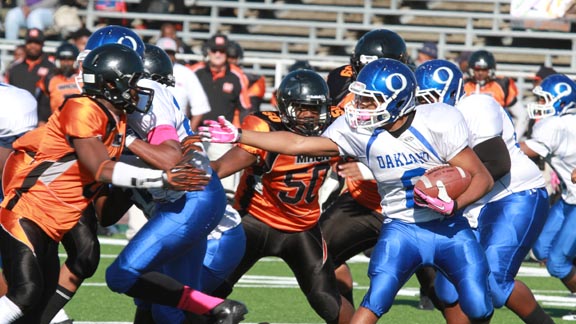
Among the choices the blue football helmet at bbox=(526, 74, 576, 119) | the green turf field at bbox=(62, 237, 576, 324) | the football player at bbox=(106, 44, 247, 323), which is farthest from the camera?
the blue football helmet at bbox=(526, 74, 576, 119)

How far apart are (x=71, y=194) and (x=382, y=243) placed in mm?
1522

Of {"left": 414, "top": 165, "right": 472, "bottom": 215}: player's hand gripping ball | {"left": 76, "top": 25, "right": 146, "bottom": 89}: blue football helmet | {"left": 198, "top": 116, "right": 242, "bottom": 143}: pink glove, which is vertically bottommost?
{"left": 414, "top": 165, "right": 472, "bottom": 215}: player's hand gripping ball

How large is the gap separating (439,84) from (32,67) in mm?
7435

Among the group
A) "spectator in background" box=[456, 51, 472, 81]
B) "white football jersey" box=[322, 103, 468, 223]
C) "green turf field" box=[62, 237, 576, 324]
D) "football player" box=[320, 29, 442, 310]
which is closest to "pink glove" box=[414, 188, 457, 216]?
"white football jersey" box=[322, 103, 468, 223]

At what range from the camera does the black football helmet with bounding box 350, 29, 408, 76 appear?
7.23m

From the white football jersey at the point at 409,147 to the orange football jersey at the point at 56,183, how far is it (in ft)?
3.76

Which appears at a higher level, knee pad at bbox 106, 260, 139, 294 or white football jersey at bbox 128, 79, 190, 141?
white football jersey at bbox 128, 79, 190, 141

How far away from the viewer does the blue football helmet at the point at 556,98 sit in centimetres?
840

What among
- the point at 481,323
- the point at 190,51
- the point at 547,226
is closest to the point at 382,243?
the point at 481,323

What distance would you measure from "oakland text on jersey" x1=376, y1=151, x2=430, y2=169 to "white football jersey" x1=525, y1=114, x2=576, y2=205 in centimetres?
260

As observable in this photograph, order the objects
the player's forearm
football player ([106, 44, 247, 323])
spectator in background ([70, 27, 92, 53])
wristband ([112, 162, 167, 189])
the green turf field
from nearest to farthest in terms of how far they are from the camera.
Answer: wristband ([112, 162, 167, 189]) < football player ([106, 44, 247, 323]) < the player's forearm < the green turf field < spectator in background ([70, 27, 92, 53])

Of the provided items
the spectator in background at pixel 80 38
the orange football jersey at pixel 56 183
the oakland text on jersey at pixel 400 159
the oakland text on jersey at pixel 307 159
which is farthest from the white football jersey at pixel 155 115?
the spectator in background at pixel 80 38

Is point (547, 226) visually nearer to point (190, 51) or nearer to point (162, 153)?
point (162, 153)

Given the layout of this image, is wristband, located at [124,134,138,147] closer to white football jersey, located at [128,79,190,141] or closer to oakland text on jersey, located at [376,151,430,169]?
white football jersey, located at [128,79,190,141]
